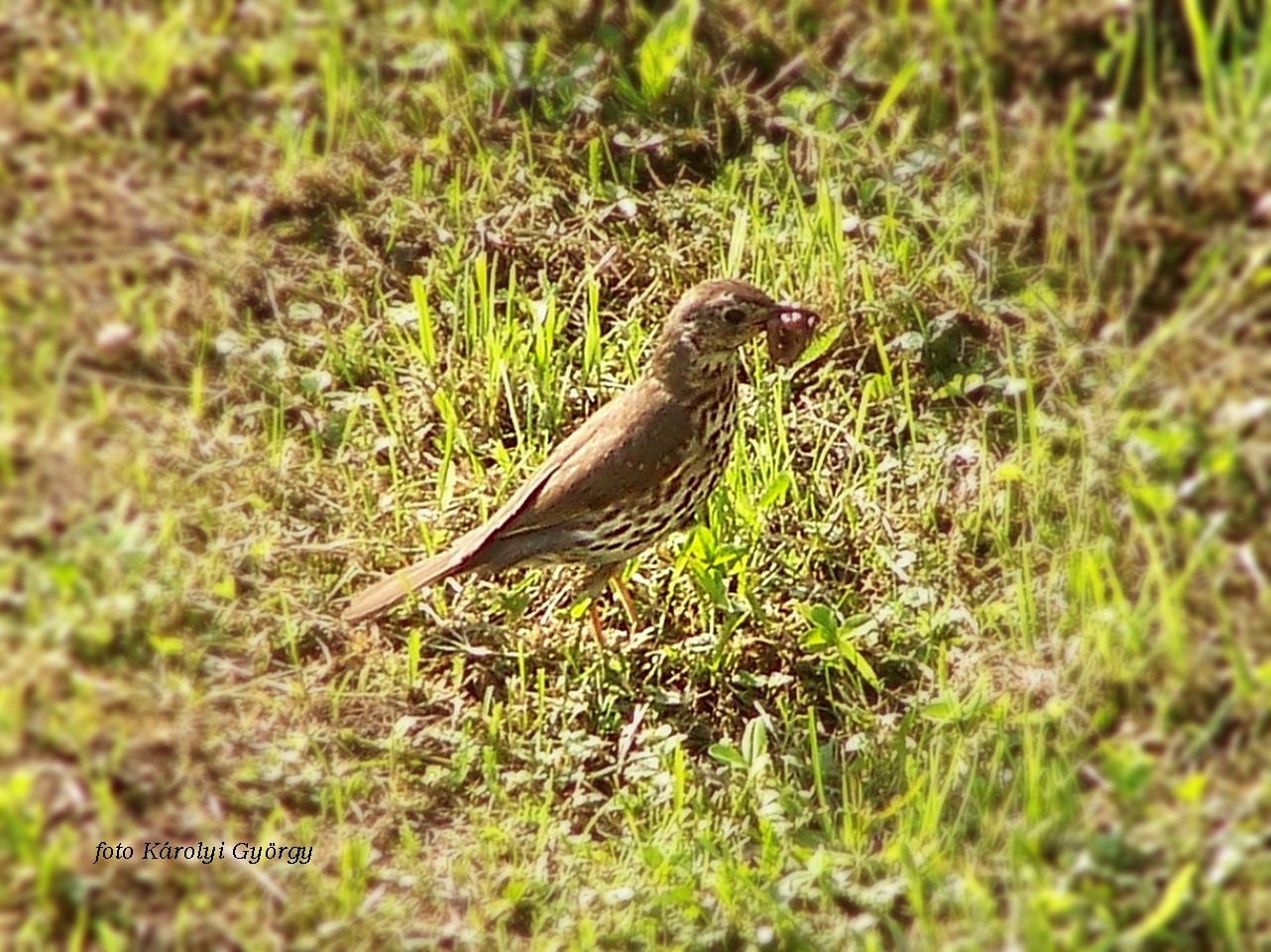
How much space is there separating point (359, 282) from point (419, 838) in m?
1.96

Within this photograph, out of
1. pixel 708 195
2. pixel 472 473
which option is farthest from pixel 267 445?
pixel 708 195

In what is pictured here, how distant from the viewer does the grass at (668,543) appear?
393 cm

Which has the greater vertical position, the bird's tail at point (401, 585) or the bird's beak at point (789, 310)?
the bird's beak at point (789, 310)

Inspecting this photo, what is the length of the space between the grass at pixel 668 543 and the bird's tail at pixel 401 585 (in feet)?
0.45

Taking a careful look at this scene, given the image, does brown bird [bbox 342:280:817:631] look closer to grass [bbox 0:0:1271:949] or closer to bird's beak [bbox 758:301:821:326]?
bird's beak [bbox 758:301:821:326]

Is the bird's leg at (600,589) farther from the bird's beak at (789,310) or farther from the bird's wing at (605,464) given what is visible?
the bird's beak at (789,310)

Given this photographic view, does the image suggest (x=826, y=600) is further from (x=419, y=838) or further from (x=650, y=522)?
(x=419, y=838)

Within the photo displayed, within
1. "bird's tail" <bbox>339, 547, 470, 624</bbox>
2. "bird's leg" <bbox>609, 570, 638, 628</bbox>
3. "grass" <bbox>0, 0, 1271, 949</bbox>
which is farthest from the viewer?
"bird's leg" <bbox>609, 570, 638, 628</bbox>

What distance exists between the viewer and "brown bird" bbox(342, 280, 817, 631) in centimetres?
493

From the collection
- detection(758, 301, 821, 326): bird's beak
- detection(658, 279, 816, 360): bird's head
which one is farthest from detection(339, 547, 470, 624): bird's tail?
detection(758, 301, 821, 326): bird's beak

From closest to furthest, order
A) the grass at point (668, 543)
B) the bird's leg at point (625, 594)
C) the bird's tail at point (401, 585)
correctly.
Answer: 1. the grass at point (668, 543)
2. the bird's tail at point (401, 585)
3. the bird's leg at point (625, 594)

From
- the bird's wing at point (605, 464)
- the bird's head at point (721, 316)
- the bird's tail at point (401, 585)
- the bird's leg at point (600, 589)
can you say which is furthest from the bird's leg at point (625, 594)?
the bird's head at point (721, 316)

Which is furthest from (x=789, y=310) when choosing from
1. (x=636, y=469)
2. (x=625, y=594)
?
(x=625, y=594)

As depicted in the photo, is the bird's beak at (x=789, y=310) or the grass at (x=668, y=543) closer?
the grass at (x=668, y=543)
